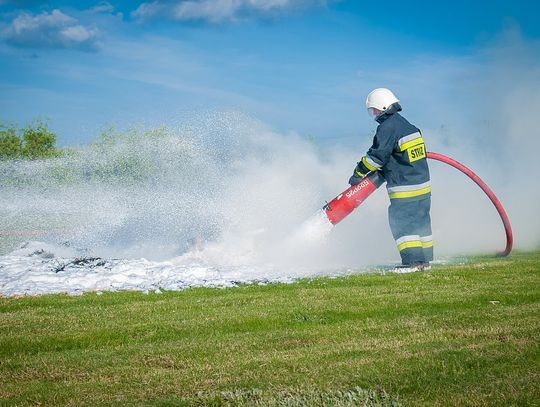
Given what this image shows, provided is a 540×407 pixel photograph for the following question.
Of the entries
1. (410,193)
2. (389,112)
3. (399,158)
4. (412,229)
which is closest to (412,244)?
(412,229)

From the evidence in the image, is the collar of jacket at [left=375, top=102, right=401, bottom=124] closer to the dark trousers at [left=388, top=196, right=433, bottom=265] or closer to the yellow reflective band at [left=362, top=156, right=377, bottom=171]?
the yellow reflective band at [left=362, top=156, right=377, bottom=171]

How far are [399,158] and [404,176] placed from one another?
0.33 m

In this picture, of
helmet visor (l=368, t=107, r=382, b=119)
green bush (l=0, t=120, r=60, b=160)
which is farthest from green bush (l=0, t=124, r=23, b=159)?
helmet visor (l=368, t=107, r=382, b=119)

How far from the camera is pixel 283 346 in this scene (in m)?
6.47

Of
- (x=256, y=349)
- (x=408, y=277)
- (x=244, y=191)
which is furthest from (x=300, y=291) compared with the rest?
(x=244, y=191)

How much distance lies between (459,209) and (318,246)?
7.03 meters

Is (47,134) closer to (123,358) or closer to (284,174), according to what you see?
(284,174)

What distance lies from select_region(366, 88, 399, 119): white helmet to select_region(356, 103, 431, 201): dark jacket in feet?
0.37

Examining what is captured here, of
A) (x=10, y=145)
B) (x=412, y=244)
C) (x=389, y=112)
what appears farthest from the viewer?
(x=10, y=145)

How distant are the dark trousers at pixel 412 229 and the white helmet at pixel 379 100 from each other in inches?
64.4

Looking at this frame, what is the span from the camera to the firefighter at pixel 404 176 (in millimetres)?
12336

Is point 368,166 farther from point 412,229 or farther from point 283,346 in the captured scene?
point 283,346

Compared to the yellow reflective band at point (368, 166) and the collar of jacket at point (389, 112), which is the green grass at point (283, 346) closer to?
the yellow reflective band at point (368, 166)

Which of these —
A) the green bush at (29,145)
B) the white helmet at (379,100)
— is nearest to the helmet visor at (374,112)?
the white helmet at (379,100)
